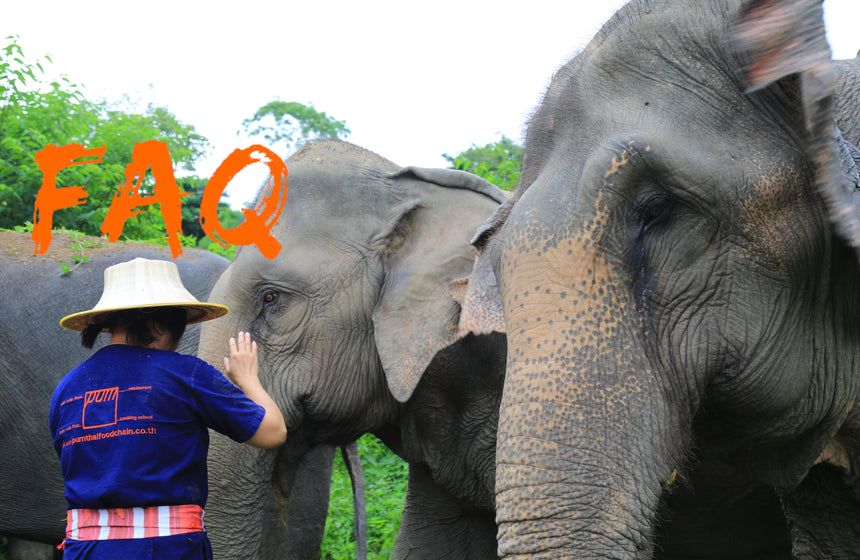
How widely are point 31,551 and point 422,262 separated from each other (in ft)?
11.8

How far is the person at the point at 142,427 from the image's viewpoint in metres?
2.50

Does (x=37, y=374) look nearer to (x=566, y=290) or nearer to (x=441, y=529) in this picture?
(x=441, y=529)

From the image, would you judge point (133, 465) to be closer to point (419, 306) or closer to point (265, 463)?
point (265, 463)

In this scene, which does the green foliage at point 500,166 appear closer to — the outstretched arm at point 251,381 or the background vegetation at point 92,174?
the background vegetation at point 92,174

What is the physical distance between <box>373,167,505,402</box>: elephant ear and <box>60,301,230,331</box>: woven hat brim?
76 centimetres

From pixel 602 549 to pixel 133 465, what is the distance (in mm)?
1410

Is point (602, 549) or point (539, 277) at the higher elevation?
point (539, 277)

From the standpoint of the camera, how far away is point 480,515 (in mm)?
4008

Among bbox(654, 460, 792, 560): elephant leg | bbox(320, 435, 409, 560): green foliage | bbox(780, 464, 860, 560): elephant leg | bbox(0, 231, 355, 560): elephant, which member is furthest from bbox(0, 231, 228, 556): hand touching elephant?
Result: bbox(780, 464, 860, 560): elephant leg

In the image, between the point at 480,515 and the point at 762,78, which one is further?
the point at 480,515

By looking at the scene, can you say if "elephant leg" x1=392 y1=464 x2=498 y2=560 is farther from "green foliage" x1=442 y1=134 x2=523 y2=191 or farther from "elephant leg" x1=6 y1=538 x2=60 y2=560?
"elephant leg" x1=6 y1=538 x2=60 y2=560

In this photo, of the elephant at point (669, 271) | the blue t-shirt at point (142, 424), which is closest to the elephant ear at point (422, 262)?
the blue t-shirt at point (142, 424)

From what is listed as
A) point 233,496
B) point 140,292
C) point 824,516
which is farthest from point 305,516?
point 824,516

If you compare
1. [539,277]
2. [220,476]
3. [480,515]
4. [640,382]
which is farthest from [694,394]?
[480,515]
